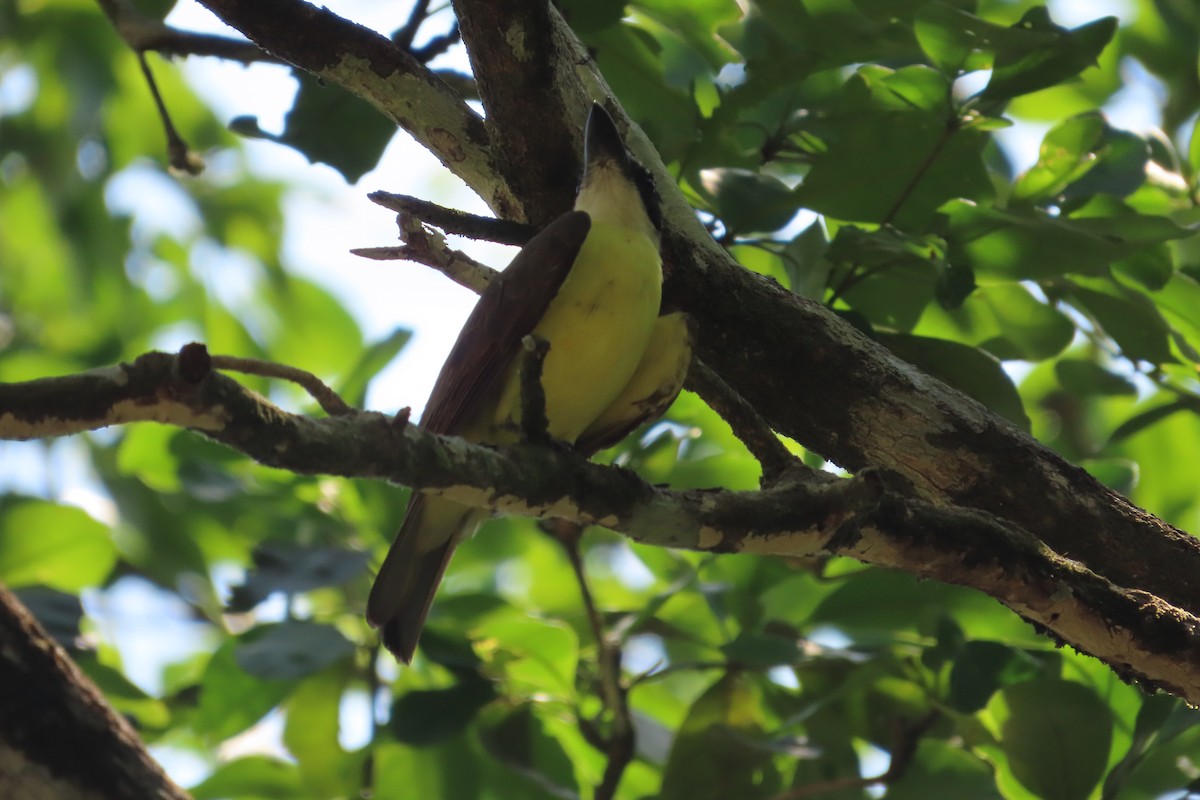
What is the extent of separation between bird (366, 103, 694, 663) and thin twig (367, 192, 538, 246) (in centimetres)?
12

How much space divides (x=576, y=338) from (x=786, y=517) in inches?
33.3

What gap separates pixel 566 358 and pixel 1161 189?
2475mm

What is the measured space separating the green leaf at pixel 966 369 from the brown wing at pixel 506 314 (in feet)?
3.30

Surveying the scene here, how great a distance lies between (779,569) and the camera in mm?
4289

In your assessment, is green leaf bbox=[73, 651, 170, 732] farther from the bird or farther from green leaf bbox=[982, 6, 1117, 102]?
green leaf bbox=[982, 6, 1117, 102]

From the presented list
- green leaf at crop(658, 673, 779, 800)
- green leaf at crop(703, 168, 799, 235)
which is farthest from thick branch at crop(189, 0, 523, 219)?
green leaf at crop(658, 673, 779, 800)

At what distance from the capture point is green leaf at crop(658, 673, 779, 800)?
3.91 m

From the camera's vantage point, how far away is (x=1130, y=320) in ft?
11.9

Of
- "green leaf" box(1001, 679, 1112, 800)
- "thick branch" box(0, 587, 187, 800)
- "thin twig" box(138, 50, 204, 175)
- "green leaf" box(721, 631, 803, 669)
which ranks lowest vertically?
"green leaf" box(1001, 679, 1112, 800)

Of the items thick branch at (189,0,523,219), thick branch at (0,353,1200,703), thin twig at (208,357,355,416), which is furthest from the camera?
thick branch at (189,0,523,219)

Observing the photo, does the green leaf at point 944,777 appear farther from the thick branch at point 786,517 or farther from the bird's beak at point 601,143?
the bird's beak at point 601,143

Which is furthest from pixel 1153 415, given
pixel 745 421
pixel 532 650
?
pixel 532 650

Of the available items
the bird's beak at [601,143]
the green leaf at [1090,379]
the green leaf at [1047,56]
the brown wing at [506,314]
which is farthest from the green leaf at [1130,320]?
the brown wing at [506,314]

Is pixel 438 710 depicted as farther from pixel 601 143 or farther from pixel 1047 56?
pixel 1047 56
